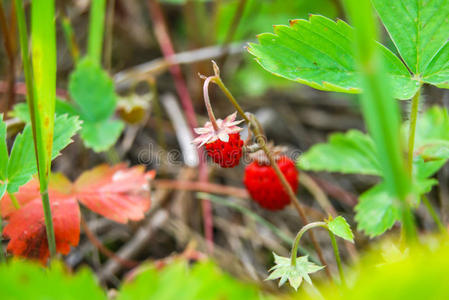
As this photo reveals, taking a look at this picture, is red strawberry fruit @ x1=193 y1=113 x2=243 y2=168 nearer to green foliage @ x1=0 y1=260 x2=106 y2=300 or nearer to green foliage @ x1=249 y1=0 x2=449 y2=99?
green foliage @ x1=249 y1=0 x2=449 y2=99

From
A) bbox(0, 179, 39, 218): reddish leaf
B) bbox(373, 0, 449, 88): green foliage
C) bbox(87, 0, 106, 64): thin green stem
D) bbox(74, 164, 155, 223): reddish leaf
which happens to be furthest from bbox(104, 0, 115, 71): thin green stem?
bbox(373, 0, 449, 88): green foliage

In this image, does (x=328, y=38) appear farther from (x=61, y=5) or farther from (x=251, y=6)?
(x=61, y=5)

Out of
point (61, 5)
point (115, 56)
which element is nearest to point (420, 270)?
point (61, 5)

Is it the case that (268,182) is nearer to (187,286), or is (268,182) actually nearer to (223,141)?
(223,141)

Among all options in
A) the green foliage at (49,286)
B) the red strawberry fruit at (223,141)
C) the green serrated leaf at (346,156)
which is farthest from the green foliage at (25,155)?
the green serrated leaf at (346,156)

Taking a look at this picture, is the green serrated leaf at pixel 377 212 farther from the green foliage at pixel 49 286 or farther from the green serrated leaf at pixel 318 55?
the green foliage at pixel 49 286
